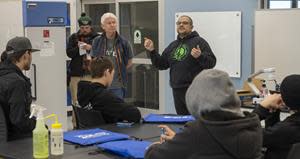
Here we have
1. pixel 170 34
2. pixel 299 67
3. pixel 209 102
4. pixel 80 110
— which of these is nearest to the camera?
pixel 209 102

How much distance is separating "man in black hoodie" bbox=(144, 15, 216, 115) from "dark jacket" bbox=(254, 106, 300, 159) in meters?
2.23

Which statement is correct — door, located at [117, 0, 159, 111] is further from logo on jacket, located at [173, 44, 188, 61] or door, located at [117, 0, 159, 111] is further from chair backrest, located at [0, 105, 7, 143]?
chair backrest, located at [0, 105, 7, 143]

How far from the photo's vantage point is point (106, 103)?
3568 mm

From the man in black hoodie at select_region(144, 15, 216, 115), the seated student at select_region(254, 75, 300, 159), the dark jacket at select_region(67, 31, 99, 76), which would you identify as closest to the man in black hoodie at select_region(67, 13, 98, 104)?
the dark jacket at select_region(67, 31, 99, 76)

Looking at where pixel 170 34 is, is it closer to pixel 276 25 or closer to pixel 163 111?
pixel 163 111

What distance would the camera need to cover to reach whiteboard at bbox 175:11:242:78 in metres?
5.84

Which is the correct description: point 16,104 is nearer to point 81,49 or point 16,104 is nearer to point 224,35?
point 81,49

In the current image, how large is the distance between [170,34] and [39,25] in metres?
1.84

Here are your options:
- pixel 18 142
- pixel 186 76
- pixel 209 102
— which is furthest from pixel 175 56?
pixel 209 102

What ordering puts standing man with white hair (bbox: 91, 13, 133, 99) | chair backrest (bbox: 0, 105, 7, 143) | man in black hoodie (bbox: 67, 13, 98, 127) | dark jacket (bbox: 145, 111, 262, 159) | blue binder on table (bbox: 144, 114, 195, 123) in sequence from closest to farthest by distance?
dark jacket (bbox: 145, 111, 262, 159) < chair backrest (bbox: 0, 105, 7, 143) < blue binder on table (bbox: 144, 114, 195, 123) < standing man with white hair (bbox: 91, 13, 133, 99) < man in black hoodie (bbox: 67, 13, 98, 127)

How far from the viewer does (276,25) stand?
510 centimetres

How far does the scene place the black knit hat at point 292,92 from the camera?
2.68 metres

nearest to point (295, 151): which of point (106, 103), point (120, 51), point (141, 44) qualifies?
point (106, 103)

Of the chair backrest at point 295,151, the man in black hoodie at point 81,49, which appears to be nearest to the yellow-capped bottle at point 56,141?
the chair backrest at point 295,151
